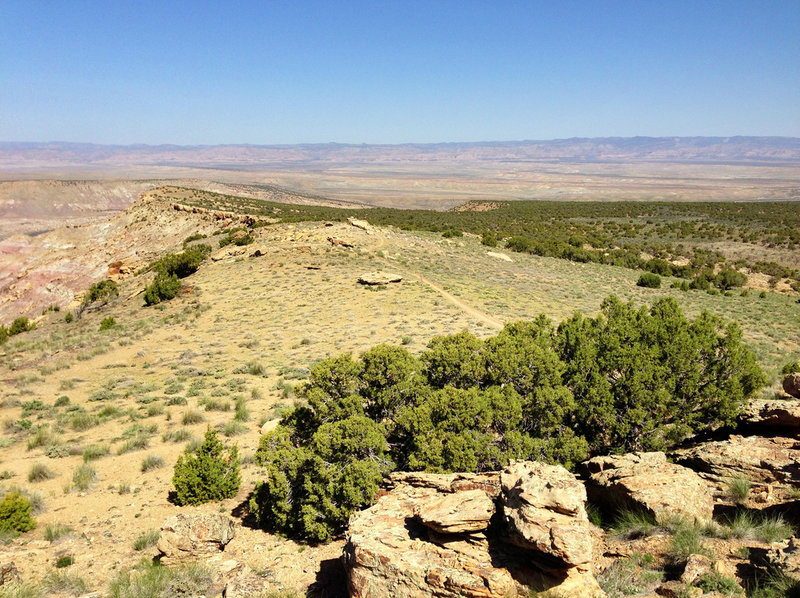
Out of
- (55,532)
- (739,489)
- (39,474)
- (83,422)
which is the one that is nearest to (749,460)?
(739,489)

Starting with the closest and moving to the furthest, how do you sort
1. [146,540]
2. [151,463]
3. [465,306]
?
[146,540], [151,463], [465,306]

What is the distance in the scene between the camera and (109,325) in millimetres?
23547

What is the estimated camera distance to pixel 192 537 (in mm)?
7191

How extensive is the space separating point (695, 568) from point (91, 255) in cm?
6087

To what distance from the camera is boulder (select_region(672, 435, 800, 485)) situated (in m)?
Answer: 7.07

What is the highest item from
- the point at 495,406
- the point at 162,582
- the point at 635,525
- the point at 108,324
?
the point at 495,406

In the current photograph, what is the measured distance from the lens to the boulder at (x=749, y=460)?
7074mm

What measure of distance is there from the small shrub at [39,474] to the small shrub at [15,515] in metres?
2.11

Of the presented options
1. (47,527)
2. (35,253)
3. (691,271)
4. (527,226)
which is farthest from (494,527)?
(35,253)

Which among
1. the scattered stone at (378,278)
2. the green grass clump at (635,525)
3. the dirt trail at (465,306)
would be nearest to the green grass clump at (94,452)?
the green grass clump at (635,525)

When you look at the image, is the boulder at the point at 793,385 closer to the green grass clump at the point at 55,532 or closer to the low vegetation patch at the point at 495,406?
the low vegetation patch at the point at 495,406

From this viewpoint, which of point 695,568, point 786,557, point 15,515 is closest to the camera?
point 786,557

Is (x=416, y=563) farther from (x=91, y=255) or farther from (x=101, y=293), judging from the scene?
(x=91, y=255)

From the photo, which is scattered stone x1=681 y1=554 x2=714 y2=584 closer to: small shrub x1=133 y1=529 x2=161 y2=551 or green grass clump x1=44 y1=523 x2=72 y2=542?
small shrub x1=133 y1=529 x2=161 y2=551
